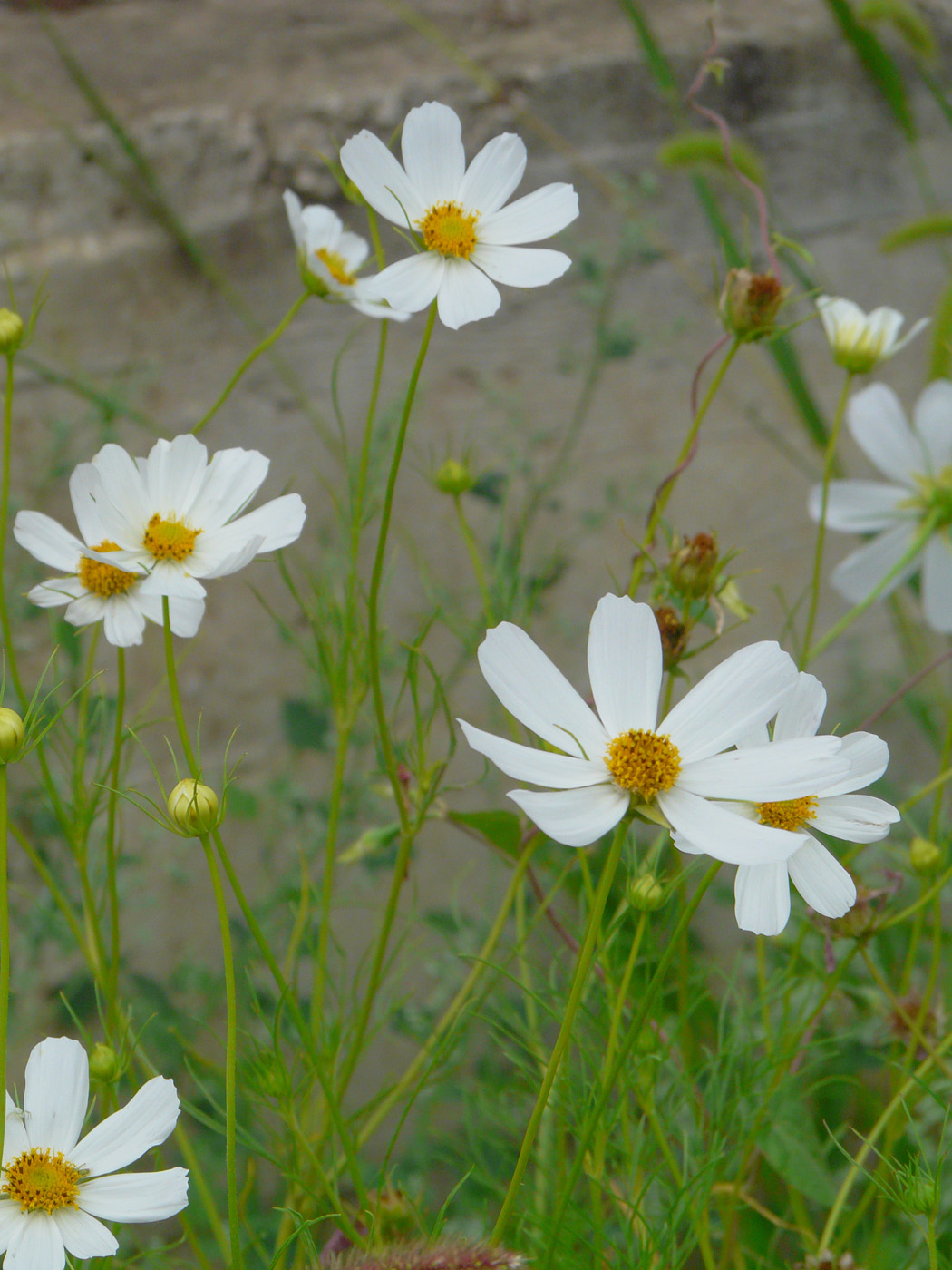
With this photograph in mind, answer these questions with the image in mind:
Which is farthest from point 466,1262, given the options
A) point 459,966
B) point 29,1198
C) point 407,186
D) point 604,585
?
point 604,585

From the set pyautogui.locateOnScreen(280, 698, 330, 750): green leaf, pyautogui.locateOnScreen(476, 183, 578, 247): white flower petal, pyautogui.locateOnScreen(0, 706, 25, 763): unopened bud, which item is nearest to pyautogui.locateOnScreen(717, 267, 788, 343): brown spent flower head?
pyautogui.locateOnScreen(476, 183, 578, 247): white flower petal

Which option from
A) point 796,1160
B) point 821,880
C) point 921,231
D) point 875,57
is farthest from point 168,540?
point 875,57

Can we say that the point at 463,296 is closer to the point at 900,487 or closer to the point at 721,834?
the point at 721,834

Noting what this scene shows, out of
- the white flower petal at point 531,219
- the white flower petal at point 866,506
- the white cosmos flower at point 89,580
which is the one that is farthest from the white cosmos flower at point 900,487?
the white cosmos flower at point 89,580

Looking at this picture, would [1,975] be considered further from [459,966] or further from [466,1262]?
[459,966]

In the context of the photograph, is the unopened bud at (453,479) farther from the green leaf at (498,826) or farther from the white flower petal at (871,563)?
the white flower petal at (871,563)
